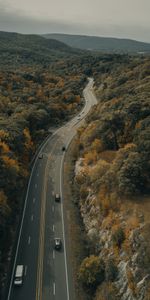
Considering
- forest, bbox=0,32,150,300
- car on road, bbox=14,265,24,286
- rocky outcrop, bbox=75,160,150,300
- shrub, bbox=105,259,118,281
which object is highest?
forest, bbox=0,32,150,300

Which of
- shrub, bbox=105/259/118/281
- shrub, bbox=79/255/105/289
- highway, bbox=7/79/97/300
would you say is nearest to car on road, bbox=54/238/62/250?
highway, bbox=7/79/97/300

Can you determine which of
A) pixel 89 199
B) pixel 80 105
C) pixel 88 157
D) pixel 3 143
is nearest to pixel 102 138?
pixel 88 157

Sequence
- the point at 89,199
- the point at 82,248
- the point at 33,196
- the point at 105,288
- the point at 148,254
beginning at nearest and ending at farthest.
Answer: the point at 148,254, the point at 105,288, the point at 82,248, the point at 89,199, the point at 33,196

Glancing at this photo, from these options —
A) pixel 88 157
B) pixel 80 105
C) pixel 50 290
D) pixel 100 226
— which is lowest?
pixel 50 290

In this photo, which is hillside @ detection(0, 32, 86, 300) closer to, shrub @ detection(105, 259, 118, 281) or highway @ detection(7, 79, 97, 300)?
highway @ detection(7, 79, 97, 300)

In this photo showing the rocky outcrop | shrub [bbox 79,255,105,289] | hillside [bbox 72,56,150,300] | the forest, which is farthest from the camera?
the forest

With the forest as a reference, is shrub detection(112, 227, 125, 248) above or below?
below

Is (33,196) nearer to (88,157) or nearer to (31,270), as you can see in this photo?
(88,157)

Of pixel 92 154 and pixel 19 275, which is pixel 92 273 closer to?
pixel 19 275
